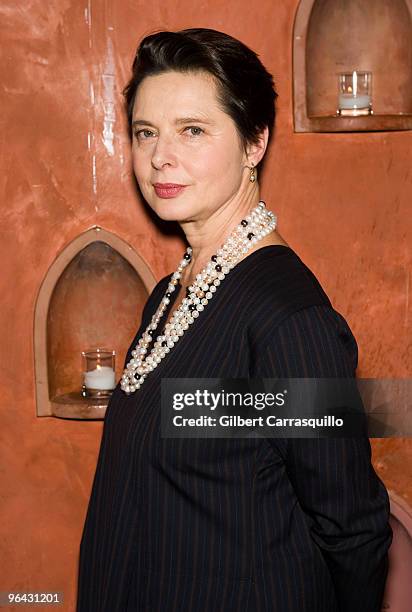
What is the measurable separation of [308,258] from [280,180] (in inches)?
6.9

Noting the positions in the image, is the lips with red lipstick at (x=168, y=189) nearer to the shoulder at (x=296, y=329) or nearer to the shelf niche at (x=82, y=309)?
the shoulder at (x=296, y=329)

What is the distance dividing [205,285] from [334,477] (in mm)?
318

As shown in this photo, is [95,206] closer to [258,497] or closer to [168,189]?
[168,189]

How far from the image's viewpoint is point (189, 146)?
1.14 meters

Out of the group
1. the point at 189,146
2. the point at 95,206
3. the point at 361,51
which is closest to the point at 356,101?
the point at 361,51

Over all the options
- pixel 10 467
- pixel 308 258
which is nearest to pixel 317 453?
pixel 308 258

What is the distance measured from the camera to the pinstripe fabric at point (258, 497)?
995 mm

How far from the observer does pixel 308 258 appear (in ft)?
5.90

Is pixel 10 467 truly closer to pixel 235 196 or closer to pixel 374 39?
pixel 235 196

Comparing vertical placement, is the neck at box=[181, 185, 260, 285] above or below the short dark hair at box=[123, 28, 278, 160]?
below

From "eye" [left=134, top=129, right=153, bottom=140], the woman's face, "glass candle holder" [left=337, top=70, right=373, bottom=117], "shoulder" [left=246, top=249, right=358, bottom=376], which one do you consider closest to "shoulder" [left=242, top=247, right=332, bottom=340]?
"shoulder" [left=246, top=249, right=358, bottom=376]

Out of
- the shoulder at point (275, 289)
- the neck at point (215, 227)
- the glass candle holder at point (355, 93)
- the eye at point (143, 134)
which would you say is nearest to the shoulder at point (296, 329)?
the shoulder at point (275, 289)

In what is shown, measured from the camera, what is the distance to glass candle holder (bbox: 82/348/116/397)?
1776 millimetres

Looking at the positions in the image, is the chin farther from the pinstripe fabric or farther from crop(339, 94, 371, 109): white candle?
crop(339, 94, 371, 109): white candle
